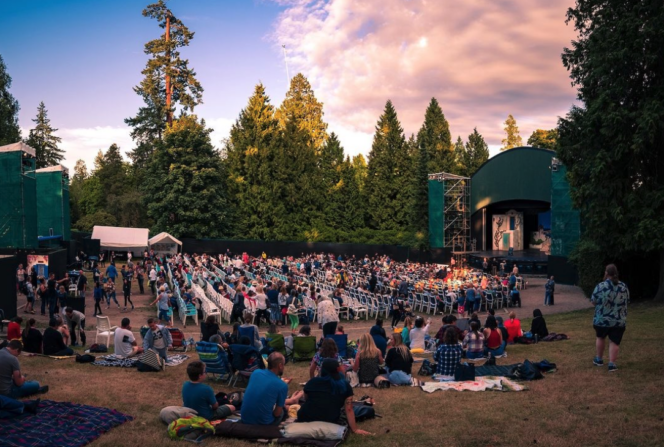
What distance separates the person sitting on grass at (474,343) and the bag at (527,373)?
1.78 meters

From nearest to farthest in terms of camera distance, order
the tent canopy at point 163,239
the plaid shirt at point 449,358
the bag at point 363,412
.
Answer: the bag at point 363,412 → the plaid shirt at point 449,358 → the tent canopy at point 163,239

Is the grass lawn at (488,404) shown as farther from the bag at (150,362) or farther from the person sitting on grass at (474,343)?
the person sitting on grass at (474,343)

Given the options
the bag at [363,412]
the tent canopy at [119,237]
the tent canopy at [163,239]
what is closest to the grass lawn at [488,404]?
the bag at [363,412]

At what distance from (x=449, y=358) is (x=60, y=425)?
5.72 meters

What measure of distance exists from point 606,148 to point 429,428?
1482cm

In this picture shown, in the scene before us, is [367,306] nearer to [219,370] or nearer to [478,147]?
[219,370]

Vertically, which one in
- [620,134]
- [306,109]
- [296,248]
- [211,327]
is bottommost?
[211,327]

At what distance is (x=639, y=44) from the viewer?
16234 millimetres

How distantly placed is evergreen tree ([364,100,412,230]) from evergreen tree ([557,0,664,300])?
3017 cm

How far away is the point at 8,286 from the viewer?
15508 millimetres

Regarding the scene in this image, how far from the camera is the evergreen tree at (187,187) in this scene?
45656mm

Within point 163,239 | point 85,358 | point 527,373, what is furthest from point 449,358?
point 163,239

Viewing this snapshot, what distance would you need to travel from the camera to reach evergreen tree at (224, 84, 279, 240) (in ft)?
158

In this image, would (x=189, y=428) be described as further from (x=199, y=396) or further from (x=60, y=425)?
(x=60, y=425)
